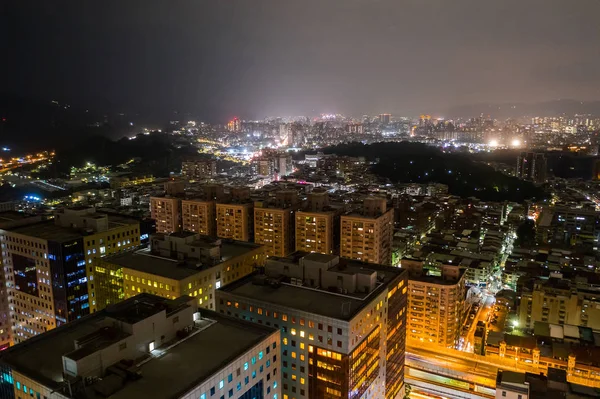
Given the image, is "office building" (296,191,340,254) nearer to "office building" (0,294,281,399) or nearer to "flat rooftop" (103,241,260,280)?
"flat rooftop" (103,241,260,280)

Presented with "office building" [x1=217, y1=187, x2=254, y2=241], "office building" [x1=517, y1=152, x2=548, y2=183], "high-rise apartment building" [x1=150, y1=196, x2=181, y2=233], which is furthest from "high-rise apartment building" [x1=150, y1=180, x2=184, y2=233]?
"office building" [x1=517, y1=152, x2=548, y2=183]

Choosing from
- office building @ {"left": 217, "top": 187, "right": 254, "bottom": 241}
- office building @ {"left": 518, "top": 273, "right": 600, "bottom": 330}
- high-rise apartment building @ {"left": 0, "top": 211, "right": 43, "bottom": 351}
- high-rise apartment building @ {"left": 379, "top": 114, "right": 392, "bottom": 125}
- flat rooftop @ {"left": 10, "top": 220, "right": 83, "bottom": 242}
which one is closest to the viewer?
flat rooftop @ {"left": 10, "top": 220, "right": 83, "bottom": 242}

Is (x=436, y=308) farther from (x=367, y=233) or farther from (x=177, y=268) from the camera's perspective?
(x=177, y=268)

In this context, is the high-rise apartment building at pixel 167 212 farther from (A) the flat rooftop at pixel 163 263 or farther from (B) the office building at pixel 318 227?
(A) the flat rooftop at pixel 163 263

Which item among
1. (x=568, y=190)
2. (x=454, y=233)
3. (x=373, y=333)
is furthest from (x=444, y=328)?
(x=568, y=190)

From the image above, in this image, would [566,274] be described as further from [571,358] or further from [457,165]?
[457,165]

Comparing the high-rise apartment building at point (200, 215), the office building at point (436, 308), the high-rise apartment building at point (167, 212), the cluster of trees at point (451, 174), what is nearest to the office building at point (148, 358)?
the office building at point (436, 308)

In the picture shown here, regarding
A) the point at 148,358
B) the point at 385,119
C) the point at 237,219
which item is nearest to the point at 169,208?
the point at 237,219
